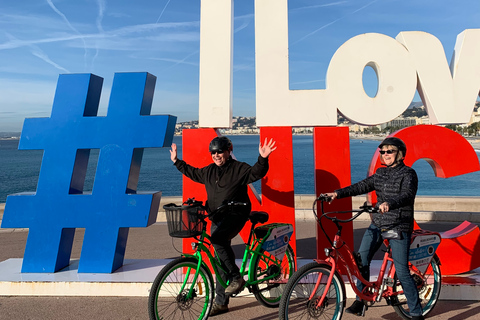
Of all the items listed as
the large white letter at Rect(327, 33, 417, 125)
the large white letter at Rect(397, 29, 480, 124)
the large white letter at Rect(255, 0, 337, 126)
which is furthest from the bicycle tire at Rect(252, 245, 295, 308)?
the large white letter at Rect(397, 29, 480, 124)

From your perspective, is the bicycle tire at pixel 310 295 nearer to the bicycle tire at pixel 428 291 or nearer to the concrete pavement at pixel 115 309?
the concrete pavement at pixel 115 309

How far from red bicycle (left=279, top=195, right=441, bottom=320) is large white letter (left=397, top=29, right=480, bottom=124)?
6.77 ft

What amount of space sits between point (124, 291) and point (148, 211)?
1077mm

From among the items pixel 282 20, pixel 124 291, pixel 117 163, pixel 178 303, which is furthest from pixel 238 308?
pixel 282 20

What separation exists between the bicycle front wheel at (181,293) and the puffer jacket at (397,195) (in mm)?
1678

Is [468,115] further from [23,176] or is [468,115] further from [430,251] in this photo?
[23,176]

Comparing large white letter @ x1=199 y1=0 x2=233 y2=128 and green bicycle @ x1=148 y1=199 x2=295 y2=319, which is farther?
large white letter @ x1=199 y1=0 x2=233 y2=128

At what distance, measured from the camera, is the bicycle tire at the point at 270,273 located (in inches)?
200

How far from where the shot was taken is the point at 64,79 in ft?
21.1

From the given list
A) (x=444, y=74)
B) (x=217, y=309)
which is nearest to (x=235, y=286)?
(x=217, y=309)

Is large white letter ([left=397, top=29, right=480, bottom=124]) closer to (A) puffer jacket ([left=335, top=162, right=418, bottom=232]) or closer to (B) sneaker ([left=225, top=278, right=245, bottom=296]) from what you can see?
(A) puffer jacket ([left=335, top=162, right=418, bottom=232])

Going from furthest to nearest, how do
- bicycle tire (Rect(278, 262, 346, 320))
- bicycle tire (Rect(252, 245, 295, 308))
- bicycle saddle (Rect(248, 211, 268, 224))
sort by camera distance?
bicycle tire (Rect(252, 245, 295, 308)), bicycle saddle (Rect(248, 211, 268, 224)), bicycle tire (Rect(278, 262, 346, 320))

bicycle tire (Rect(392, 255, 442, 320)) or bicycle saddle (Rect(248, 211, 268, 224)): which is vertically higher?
bicycle saddle (Rect(248, 211, 268, 224))

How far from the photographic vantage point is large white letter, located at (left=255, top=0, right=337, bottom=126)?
6.18m
